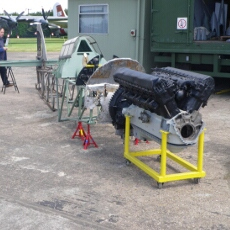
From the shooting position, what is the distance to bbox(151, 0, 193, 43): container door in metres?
10.8

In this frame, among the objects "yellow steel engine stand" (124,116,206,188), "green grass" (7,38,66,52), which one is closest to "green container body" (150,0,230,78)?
"yellow steel engine stand" (124,116,206,188)

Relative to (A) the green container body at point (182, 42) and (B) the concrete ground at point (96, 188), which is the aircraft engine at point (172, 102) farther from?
(A) the green container body at point (182, 42)

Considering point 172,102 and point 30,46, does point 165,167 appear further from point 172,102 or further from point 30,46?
point 30,46

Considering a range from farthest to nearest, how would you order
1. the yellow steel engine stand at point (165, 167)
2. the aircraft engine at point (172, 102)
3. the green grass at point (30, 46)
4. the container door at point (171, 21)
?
the green grass at point (30, 46) → the container door at point (171, 21) → the yellow steel engine stand at point (165, 167) → the aircraft engine at point (172, 102)

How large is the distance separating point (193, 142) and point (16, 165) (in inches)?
89.9

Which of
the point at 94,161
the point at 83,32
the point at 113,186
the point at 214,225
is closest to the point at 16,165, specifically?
the point at 94,161

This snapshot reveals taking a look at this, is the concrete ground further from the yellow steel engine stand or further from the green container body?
the green container body

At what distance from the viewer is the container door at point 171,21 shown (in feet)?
35.5

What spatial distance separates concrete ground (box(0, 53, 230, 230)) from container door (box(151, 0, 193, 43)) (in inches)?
178

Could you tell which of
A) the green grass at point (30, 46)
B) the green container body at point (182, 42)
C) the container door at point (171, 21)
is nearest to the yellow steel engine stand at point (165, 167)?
the green container body at point (182, 42)

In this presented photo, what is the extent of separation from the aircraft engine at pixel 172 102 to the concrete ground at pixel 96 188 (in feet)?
1.88

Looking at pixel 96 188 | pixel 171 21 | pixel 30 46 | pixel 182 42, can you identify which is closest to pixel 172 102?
pixel 96 188

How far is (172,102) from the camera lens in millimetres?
4383

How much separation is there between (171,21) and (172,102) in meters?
7.16
